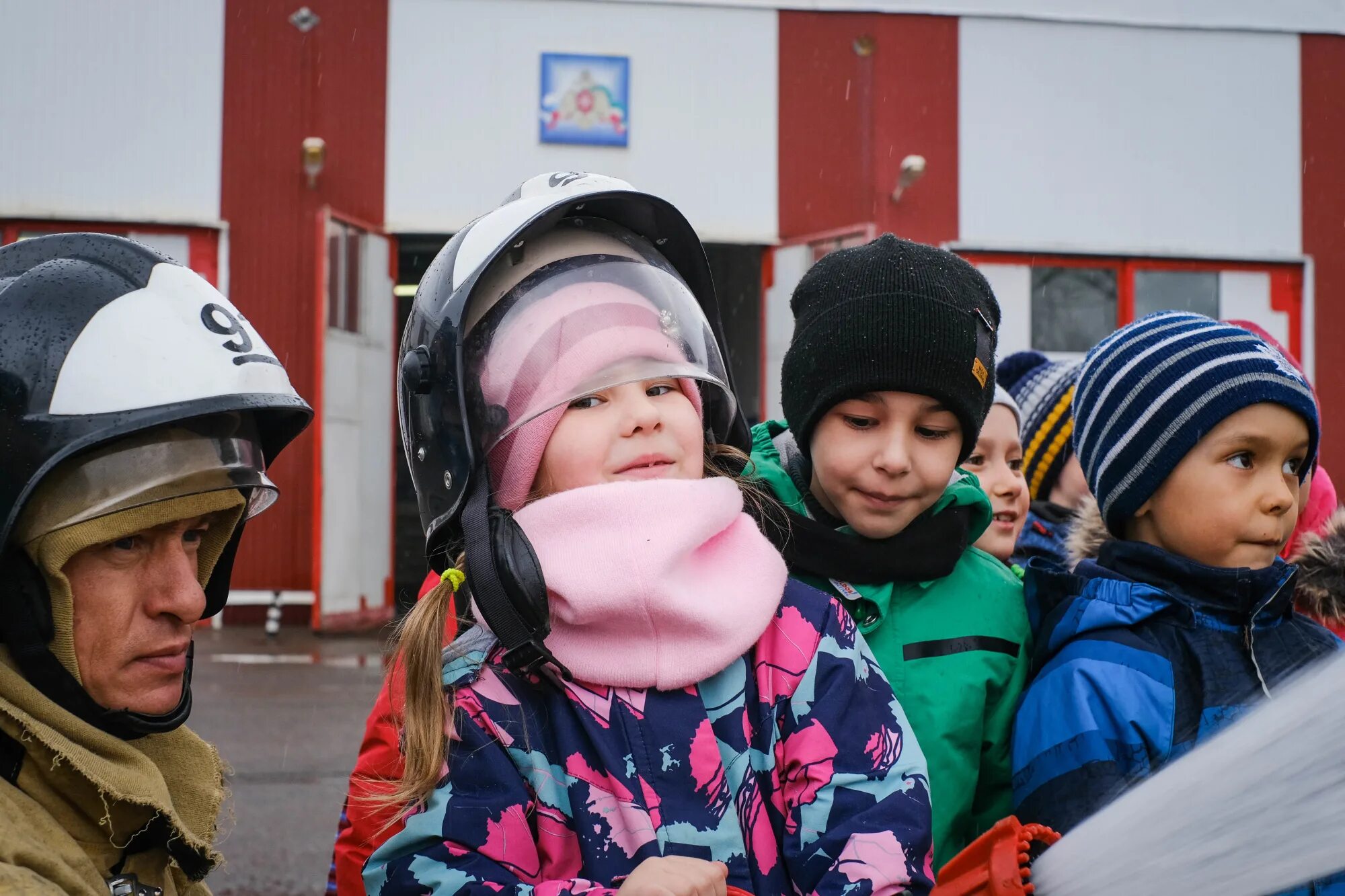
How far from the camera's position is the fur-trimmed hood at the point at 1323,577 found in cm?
267

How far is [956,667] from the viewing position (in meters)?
2.27

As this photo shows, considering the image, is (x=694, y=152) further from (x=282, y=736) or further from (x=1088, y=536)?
(x=1088, y=536)

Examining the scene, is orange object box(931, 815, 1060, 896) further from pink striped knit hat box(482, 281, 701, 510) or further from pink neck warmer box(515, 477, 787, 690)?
pink striped knit hat box(482, 281, 701, 510)

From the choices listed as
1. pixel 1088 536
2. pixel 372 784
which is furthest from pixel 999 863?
pixel 1088 536

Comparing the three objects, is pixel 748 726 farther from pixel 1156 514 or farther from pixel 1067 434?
pixel 1067 434

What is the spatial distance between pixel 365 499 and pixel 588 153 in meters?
3.40

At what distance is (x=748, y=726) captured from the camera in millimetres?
1863

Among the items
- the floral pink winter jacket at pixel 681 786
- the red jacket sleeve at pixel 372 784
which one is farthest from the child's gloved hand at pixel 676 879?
the red jacket sleeve at pixel 372 784

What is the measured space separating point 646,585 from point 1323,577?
5.47 feet

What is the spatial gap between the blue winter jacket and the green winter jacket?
7 centimetres

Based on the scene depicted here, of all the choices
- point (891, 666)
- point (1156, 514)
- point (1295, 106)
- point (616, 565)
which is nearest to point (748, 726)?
point (616, 565)

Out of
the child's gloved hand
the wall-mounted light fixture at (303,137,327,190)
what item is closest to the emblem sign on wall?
the wall-mounted light fixture at (303,137,327,190)

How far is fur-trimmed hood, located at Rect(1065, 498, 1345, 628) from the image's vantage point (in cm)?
265

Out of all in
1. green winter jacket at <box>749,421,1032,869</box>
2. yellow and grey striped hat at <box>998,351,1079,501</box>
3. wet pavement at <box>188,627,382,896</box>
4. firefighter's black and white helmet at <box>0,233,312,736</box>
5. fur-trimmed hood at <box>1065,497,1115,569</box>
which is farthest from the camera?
wet pavement at <box>188,627,382,896</box>
